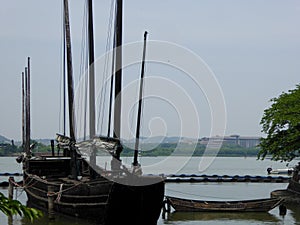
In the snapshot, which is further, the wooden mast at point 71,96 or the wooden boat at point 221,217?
the wooden boat at point 221,217

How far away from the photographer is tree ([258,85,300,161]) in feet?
136

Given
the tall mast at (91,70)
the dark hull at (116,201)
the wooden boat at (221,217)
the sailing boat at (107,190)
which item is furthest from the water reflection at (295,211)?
the tall mast at (91,70)

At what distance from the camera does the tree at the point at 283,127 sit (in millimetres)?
41469

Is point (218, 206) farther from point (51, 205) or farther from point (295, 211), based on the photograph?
point (51, 205)

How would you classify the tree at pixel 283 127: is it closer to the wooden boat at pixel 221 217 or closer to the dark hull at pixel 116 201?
the wooden boat at pixel 221 217

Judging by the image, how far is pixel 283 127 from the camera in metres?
42.6

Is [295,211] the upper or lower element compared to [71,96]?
lower

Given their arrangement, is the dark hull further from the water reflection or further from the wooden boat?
the water reflection

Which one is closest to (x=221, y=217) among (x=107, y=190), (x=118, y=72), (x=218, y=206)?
(x=218, y=206)

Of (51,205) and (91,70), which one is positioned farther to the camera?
(91,70)

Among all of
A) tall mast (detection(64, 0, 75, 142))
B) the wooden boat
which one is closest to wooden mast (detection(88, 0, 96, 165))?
tall mast (detection(64, 0, 75, 142))

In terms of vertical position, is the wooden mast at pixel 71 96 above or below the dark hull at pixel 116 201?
above

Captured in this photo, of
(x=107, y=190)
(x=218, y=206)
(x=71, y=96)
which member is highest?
(x=71, y=96)

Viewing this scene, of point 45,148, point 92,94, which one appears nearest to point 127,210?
point 92,94
